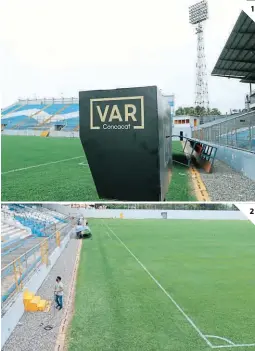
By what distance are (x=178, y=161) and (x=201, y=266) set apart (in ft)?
12.9

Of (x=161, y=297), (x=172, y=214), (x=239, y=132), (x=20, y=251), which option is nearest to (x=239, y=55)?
(x=239, y=132)

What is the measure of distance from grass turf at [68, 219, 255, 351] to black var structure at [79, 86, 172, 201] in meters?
1.72

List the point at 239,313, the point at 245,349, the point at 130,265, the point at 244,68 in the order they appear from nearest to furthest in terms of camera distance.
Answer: the point at 245,349 → the point at 239,313 → the point at 130,265 → the point at 244,68

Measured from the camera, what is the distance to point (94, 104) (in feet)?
5.20

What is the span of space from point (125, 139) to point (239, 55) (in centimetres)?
709

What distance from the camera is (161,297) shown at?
4594 mm

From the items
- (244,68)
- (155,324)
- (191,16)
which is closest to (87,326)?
(155,324)

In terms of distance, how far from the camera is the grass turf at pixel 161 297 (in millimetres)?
3307

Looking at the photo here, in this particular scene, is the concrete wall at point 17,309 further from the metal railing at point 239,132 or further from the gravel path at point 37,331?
the metal railing at point 239,132

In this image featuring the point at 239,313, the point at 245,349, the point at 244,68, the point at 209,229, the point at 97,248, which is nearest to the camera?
the point at 245,349

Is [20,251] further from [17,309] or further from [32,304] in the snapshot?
[17,309]

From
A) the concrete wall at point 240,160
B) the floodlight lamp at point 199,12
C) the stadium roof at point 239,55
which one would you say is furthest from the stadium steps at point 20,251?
the floodlight lamp at point 199,12

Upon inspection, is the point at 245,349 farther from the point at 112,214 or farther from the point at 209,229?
the point at 112,214

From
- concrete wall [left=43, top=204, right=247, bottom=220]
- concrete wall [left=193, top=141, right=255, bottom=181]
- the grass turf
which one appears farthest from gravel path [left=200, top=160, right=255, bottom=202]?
concrete wall [left=43, top=204, right=247, bottom=220]
